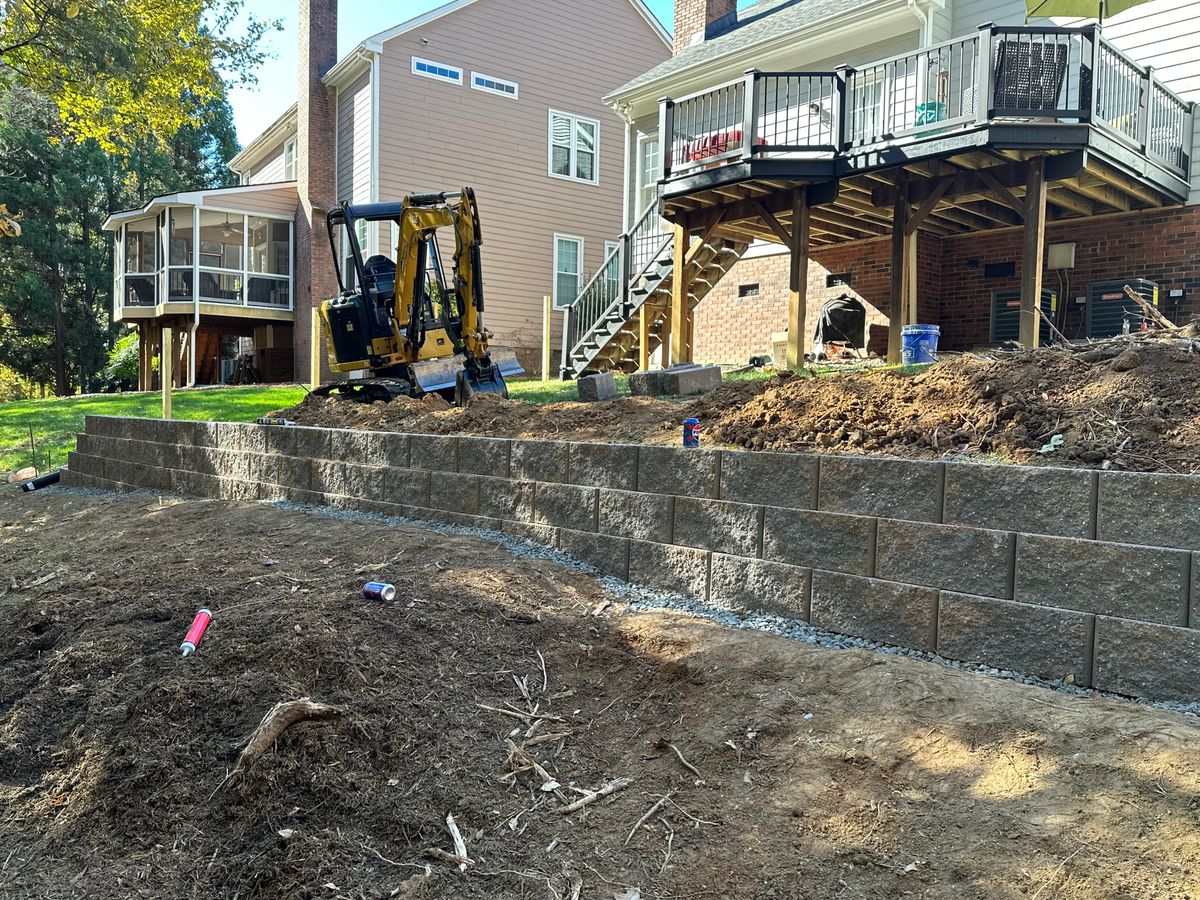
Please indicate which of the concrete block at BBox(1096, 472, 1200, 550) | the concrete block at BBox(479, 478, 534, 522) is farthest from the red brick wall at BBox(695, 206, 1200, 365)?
the concrete block at BBox(1096, 472, 1200, 550)

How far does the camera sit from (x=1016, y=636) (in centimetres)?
346

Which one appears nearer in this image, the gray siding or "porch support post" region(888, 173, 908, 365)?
"porch support post" region(888, 173, 908, 365)

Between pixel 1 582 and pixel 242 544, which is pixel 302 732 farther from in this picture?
pixel 1 582

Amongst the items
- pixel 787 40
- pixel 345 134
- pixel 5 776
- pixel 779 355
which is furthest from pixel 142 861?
pixel 345 134

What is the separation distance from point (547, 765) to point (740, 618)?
139 cm

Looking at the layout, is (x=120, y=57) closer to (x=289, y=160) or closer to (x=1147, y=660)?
(x=289, y=160)

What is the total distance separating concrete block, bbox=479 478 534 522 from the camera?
5637mm

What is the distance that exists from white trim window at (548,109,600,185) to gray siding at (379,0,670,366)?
18 cm

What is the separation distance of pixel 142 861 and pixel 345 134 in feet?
60.6

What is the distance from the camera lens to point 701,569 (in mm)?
4590

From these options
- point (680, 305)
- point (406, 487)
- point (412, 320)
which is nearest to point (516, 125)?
point (680, 305)

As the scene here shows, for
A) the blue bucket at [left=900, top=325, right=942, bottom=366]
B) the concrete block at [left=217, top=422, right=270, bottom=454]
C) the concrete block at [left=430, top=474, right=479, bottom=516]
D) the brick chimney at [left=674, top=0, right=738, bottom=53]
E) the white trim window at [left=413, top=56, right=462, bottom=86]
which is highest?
the brick chimney at [left=674, top=0, right=738, bottom=53]

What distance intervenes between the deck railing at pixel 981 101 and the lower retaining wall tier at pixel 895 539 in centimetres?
613

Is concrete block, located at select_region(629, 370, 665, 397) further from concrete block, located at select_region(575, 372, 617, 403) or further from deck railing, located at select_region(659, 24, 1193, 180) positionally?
deck railing, located at select_region(659, 24, 1193, 180)
